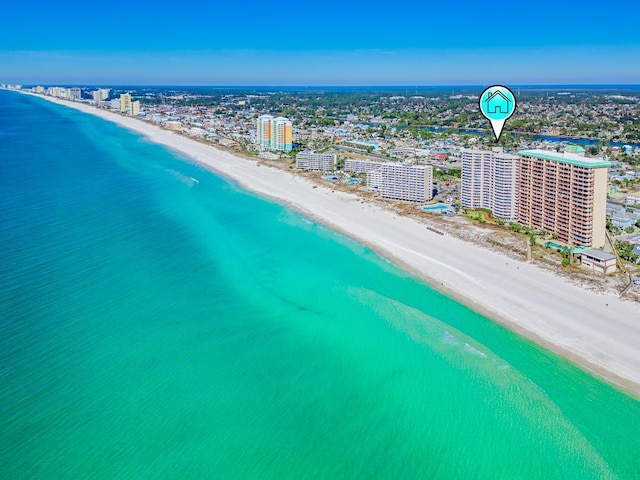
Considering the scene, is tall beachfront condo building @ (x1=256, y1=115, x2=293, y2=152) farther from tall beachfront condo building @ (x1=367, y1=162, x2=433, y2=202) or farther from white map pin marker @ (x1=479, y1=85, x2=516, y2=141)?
white map pin marker @ (x1=479, y1=85, x2=516, y2=141)

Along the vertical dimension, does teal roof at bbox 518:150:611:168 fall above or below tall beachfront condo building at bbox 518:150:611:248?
above

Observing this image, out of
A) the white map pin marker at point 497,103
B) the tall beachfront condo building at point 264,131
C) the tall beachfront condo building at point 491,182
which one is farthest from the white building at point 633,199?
the tall beachfront condo building at point 264,131

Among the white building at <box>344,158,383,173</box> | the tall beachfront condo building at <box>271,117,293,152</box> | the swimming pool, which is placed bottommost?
the swimming pool

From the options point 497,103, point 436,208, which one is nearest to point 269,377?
point 497,103

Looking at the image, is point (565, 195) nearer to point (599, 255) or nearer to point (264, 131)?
point (599, 255)

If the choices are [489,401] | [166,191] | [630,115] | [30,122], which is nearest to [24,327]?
[489,401]

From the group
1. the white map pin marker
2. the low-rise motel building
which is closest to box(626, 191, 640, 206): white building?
the low-rise motel building

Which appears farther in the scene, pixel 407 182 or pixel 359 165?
pixel 359 165
